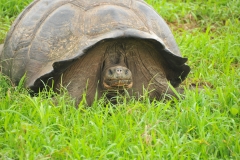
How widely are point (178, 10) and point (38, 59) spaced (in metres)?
3.31

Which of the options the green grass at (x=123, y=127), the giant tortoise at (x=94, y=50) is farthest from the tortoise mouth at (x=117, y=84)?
the green grass at (x=123, y=127)

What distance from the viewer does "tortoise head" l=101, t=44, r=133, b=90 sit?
4.35 m

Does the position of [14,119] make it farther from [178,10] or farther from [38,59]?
[178,10]

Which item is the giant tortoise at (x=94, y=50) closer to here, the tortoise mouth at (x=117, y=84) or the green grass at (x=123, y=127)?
the tortoise mouth at (x=117, y=84)

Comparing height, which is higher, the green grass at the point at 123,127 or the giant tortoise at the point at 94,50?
the giant tortoise at the point at 94,50

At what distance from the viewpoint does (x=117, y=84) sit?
4398 millimetres

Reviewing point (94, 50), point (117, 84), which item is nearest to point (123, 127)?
point (117, 84)

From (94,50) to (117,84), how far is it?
14.5 inches

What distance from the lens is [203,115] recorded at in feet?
13.0

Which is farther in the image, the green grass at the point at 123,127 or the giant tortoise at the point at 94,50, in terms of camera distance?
the giant tortoise at the point at 94,50

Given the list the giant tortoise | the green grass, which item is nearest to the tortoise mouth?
the giant tortoise

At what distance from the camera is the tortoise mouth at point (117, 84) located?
4367 mm

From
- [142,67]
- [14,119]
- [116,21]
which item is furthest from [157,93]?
[14,119]

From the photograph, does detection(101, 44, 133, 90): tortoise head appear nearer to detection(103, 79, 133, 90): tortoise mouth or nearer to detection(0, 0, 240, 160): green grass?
detection(103, 79, 133, 90): tortoise mouth
